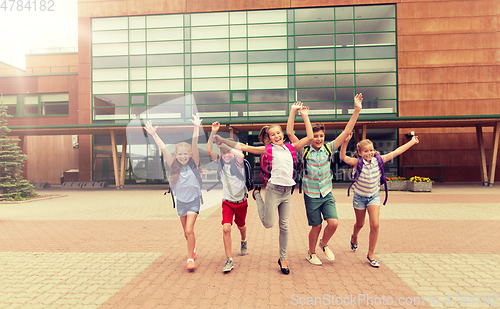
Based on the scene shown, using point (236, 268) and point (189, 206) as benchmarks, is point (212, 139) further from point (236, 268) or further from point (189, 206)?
point (236, 268)

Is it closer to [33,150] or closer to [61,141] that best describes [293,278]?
[61,141]

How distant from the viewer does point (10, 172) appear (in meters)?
13.1

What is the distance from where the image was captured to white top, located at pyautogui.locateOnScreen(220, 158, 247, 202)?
158 inches

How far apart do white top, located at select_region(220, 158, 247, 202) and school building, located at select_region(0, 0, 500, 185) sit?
46.3 feet

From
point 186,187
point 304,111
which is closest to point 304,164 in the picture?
point 304,111

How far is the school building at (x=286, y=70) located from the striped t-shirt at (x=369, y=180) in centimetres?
1419

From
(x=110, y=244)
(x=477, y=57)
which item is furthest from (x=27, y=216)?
(x=477, y=57)

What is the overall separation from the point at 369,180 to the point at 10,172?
14916mm

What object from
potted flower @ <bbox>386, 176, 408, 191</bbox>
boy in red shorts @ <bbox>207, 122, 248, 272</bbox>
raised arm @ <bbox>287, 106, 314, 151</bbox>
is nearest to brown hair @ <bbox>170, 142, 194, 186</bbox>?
boy in red shorts @ <bbox>207, 122, 248, 272</bbox>

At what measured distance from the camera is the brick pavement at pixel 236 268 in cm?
316

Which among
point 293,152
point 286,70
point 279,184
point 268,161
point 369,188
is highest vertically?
point 286,70

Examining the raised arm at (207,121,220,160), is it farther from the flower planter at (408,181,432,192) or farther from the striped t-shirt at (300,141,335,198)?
the flower planter at (408,181,432,192)

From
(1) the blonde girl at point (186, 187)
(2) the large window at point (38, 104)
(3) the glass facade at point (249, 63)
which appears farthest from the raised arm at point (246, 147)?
(2) the large window at point (38, 104)

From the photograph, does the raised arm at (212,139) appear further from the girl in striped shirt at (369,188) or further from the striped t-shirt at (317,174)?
the girl in striped shirt at (369,188)
